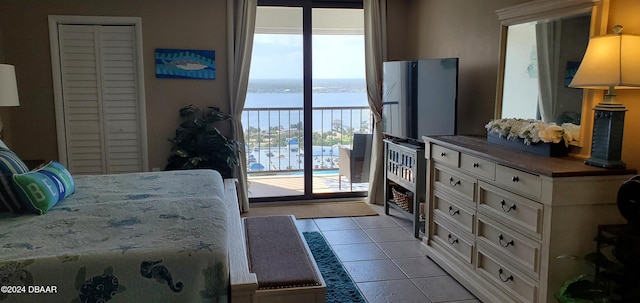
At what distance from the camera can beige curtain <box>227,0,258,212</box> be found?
501cm

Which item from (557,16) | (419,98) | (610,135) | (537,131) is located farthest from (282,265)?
(419,98)

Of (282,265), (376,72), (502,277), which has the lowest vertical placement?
(502,277)

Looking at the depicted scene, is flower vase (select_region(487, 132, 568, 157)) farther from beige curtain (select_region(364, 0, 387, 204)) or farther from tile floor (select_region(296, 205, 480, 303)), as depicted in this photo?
beige curtain (select_region(364, 0, 387, 204))

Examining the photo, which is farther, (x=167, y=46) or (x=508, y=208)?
(x=167, y=46)

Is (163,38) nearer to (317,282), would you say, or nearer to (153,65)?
(153,65)

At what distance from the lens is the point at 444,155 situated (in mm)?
3521

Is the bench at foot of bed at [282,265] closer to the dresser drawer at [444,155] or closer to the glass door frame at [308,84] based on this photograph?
the dresser drawer at [444,155]

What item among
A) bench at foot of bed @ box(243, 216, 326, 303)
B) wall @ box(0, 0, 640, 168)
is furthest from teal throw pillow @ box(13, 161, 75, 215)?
wall @ box(0, 0, 640, 168)

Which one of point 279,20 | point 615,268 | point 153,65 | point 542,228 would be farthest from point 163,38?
point 615,268

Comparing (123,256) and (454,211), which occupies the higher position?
(123,256)

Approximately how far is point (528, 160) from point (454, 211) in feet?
2.70

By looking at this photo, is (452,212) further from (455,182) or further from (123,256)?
(123,256)

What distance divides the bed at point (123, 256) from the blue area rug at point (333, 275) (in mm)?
989

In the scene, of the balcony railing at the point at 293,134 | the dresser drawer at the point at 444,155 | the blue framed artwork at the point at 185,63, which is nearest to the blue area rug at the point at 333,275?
the dresser drawer at the point at 444,155
